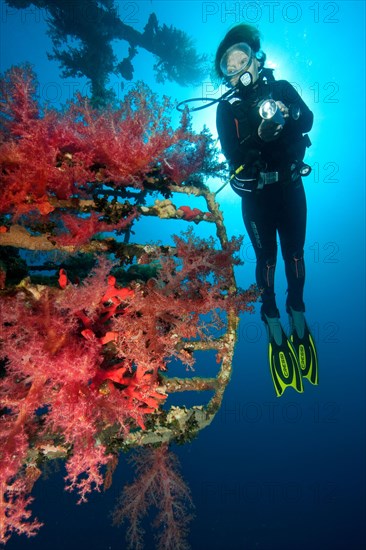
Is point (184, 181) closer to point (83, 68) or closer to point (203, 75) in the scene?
point (83, 68)

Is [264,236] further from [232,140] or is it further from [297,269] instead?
[232,140]

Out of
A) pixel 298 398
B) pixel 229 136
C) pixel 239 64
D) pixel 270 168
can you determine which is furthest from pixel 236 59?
pixel 298 398

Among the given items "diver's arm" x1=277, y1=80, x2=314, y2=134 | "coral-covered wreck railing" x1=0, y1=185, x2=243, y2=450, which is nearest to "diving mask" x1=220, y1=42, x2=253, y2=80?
"diver's arm" x1=277, y1=80, x2=314, y2=134

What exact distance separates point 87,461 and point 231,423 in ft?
101

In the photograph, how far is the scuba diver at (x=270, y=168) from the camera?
15.9 feet

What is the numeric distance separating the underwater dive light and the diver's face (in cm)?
100

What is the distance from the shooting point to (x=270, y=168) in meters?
5.03

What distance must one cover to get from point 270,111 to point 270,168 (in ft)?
3.16

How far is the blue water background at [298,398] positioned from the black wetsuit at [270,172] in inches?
63.8

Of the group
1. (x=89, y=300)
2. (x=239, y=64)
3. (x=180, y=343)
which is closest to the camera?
(x=89, y=300)

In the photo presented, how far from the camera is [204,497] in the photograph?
66.5 feet

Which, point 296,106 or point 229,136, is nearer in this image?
point 296,106

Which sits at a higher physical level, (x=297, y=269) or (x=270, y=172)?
(x=270, y=172)

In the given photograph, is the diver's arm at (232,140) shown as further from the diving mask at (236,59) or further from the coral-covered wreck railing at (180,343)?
the coral-covered wreck railing at (180,343)
